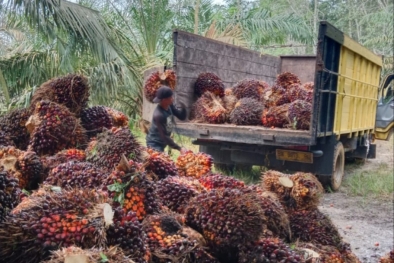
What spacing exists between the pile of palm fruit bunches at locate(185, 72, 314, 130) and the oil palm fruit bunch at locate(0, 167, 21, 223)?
449 cm

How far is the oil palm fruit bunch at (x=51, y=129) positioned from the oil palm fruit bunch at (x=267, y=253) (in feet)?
3.67

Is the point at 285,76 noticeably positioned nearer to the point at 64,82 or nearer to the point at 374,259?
the point at 374,259

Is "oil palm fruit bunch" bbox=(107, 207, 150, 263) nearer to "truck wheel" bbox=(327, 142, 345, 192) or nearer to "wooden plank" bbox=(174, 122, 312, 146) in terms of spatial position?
"wooden plank" bbox=(174, 122, 312, 146)

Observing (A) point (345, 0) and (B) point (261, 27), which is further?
(A) point (345, 0)

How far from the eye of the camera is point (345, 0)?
24.9 metres

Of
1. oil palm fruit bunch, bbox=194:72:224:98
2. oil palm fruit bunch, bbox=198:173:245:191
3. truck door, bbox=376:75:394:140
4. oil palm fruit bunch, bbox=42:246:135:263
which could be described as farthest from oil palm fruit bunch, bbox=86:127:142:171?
truck door, bbox=376:75:394:140

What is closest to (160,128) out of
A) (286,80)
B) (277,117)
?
(277,117)

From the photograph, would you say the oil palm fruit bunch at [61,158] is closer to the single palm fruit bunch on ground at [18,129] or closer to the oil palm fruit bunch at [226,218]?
the single palm fruit bunch on ground at [18,129]

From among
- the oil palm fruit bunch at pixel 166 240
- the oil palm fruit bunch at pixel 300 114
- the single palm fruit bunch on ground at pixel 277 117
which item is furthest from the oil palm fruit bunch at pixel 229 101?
the oil palm fruit bunch at pixel 166 240

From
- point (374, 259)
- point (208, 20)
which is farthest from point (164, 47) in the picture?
point (374, 259)

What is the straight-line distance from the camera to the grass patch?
21.7 ft

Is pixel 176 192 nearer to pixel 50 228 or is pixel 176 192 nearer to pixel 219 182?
pixel 219 182

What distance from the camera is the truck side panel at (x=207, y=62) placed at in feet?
20.1

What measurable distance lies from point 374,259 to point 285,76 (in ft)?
11.5
